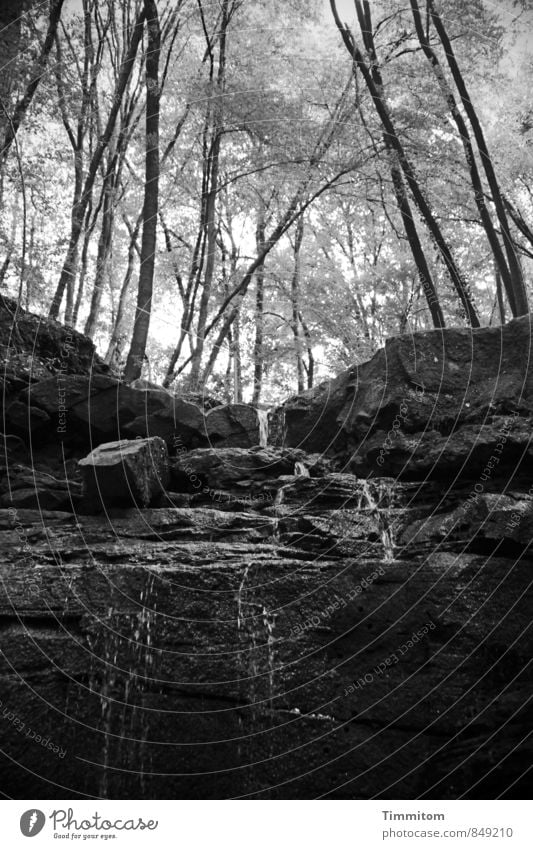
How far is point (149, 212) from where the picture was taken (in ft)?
43.4

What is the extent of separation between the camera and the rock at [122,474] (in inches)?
327

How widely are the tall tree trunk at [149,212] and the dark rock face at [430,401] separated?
4.48 metres

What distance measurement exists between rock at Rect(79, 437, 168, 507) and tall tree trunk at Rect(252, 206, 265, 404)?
12.3 m

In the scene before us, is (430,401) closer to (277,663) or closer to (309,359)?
(277,663)

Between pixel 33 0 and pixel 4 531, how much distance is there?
370 inches

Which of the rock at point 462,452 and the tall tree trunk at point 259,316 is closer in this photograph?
the rock at point 462,452

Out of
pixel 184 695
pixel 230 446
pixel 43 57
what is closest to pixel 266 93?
pixel 43 57

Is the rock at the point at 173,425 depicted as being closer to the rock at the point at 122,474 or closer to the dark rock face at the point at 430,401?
the rock at the point at 122,474

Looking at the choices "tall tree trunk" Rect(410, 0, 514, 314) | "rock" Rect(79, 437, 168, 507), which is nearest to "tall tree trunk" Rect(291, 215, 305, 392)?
"tall tree trunk" Rect(410, 0, 514, 314)

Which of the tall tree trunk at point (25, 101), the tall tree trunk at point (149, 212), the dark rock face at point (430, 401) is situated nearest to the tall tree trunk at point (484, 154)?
the dark rock face at point (430, 401)

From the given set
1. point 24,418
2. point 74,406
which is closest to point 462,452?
point 74,406

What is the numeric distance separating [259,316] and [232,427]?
40.2 ft

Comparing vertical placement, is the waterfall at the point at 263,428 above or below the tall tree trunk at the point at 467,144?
below

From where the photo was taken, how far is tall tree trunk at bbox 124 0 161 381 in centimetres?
1273
